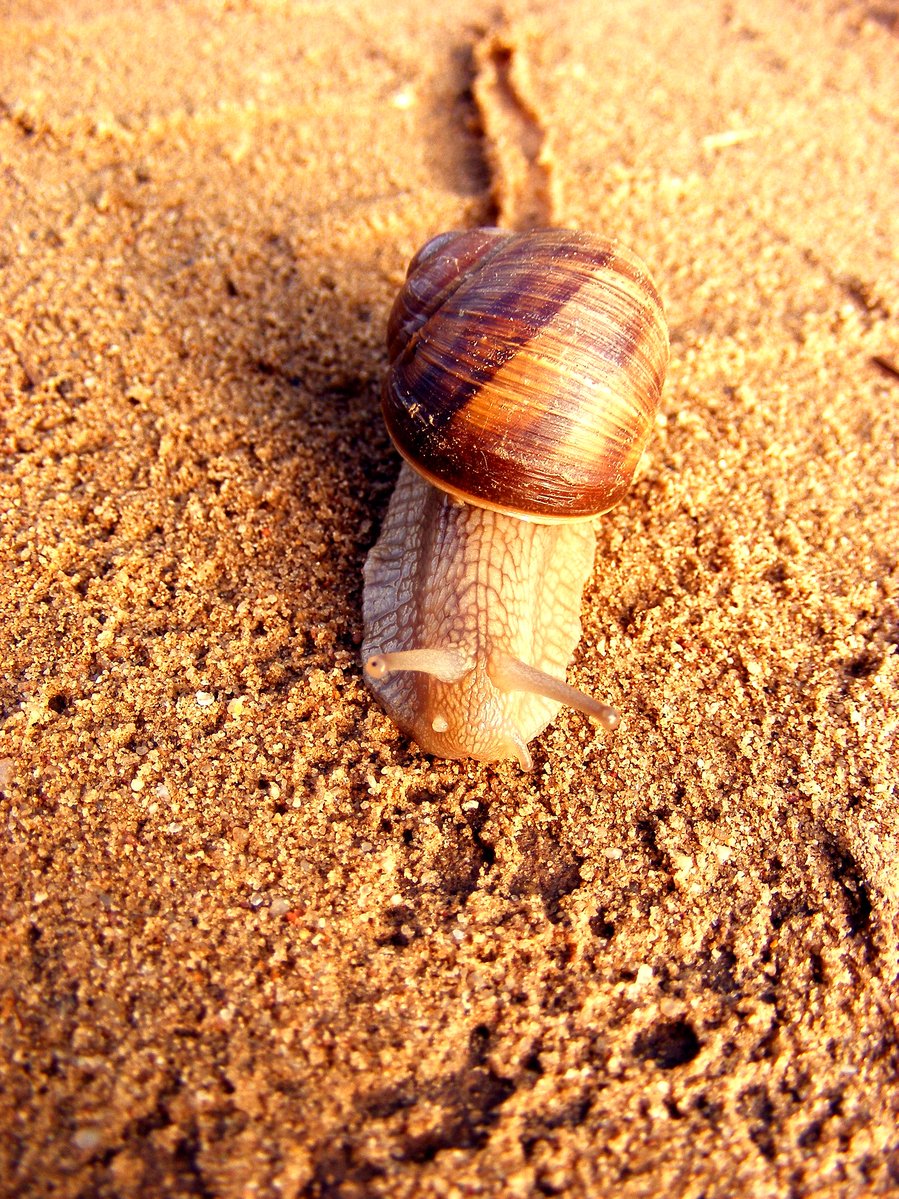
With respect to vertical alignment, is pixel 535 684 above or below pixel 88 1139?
above

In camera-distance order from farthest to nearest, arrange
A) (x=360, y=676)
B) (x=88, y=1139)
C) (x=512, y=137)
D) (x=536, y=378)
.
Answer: (x=512, y=137)
(x=360, y=676)
(x=536, y=378)
(x=88, y=1139)

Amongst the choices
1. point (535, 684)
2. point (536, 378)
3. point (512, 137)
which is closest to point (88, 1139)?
point (535, 684)

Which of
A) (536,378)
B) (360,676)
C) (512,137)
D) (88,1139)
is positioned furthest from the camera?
(512,137)

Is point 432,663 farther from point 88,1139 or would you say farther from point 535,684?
point 88,1139

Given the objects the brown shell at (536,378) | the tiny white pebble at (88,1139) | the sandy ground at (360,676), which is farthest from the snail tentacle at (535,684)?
the tiny white pebble at (88,1139)

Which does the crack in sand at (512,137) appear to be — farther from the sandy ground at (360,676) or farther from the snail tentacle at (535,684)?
the snail tentacle at (535,684)

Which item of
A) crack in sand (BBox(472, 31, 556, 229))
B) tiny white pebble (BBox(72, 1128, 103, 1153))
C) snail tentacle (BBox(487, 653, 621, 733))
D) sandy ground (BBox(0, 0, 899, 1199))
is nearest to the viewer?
tiny white pebble (BBox(72, 1128, 103, 1153))

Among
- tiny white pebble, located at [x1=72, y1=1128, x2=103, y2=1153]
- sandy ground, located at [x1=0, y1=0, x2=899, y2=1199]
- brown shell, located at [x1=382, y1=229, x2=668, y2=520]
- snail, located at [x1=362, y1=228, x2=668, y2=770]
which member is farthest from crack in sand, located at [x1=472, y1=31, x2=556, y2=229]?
tiny white pebble, located at [x1=72, y1=1128, x2=103, y2=1153]

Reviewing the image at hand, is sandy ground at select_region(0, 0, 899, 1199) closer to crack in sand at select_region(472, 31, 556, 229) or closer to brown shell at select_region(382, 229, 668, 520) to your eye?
crack in sand at select_region(472, 31, 556, 229)
